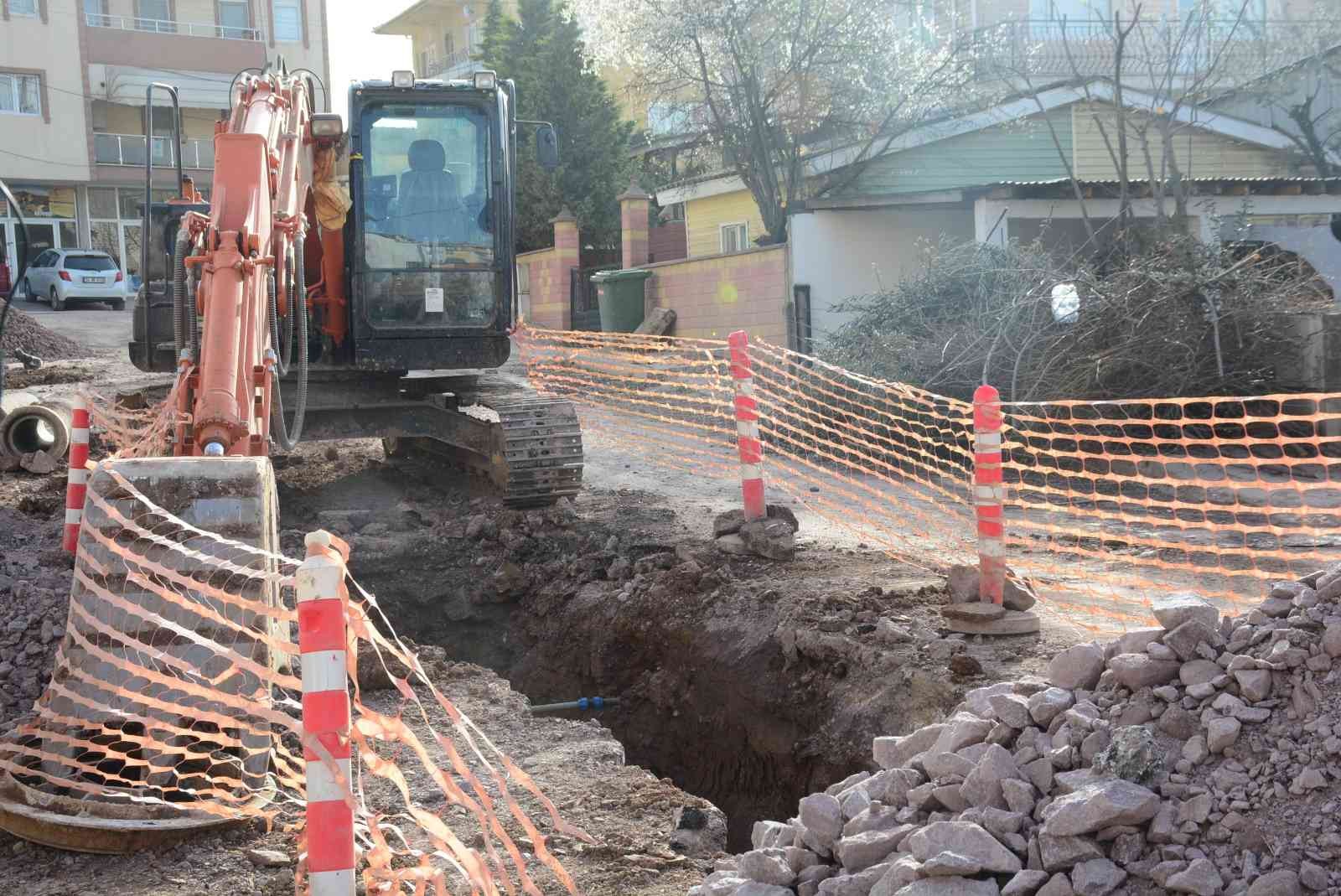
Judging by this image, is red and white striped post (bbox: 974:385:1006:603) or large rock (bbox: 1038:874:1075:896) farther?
red and white striped post (bbox: 974:385:1006:603)

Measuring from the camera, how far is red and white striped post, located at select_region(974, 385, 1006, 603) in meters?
6.24

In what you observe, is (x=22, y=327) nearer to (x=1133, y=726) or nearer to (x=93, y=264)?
(x=93, y=264)

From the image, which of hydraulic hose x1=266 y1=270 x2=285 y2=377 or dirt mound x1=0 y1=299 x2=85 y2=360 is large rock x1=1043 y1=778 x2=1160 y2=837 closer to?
hydraulic hose x1=266 y1=270 x2=285 y2=377

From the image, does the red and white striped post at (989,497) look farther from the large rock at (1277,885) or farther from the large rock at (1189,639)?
the large rock at (1277,885)

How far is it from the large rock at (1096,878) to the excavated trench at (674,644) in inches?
84.0

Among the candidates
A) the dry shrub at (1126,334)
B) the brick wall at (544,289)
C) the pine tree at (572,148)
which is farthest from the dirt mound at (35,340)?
the dry shrub at (1126,334)

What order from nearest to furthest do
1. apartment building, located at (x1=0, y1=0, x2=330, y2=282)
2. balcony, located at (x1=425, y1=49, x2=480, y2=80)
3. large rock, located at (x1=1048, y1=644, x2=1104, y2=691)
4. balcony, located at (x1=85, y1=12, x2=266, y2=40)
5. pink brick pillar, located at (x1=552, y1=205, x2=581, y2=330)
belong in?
large rock, located at (x1=1048, y1=644, x2=1104, y2=691) < pink brick pillar, located at (x1=552, y1=205, x2=581, y2=330) < apartment building, located at (x1=0, y1=0, x2=330, y2=282) < balcony, located at (x1=85, y1=12, x2=266, y2=40) < balcony, located at (x1=425, y1=49, x2=480, y2=80)

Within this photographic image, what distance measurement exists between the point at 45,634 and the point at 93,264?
2758cm

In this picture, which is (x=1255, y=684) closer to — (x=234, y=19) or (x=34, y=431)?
(x=34, y=431)

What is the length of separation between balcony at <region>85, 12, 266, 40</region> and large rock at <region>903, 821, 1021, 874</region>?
40.9 metres

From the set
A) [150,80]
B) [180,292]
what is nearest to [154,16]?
[150,80]

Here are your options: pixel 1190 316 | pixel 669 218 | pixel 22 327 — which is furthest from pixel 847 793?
pixel 669 218

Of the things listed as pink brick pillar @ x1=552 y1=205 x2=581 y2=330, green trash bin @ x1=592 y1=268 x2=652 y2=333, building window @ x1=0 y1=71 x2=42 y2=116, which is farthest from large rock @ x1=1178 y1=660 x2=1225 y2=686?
building window @ x1=0 y1=71 x2=42 y2=116

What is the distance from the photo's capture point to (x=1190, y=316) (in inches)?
440
